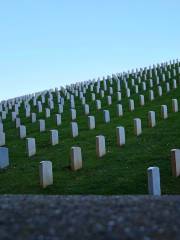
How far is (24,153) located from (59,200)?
930 cm

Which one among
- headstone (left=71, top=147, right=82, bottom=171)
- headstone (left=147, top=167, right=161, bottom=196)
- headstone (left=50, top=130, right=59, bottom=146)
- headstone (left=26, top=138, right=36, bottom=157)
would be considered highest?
headstone (left=50, top=130, right=59, bottom=146)

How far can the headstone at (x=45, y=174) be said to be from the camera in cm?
1134

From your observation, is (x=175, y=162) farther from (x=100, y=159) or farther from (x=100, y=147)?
(x=100, y=147)

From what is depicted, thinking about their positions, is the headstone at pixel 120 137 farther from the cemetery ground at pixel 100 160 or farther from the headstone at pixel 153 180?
the headstone at pixel 153 180

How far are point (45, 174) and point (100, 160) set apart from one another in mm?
2479

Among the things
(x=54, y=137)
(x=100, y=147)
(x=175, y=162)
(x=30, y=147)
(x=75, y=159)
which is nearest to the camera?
(x=175, y=162)

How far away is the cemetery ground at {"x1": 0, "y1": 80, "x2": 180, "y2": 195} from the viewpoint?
36.1ft

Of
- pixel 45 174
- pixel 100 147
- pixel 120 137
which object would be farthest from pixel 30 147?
pixel 45 174

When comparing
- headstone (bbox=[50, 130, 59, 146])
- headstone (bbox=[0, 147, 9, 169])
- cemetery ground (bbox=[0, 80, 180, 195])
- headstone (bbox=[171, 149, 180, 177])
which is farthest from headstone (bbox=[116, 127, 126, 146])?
headstone (bbox=[171, 149, 180, 177])

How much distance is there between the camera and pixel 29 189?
11.2 metres

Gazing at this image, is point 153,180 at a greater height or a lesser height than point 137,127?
lesser

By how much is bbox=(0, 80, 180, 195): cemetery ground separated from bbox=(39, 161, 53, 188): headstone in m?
0.12

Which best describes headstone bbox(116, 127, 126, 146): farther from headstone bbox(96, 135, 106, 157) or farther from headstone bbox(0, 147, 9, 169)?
headstone bbox(0, 147, 9, 169)

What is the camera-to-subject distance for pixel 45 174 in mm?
11375
